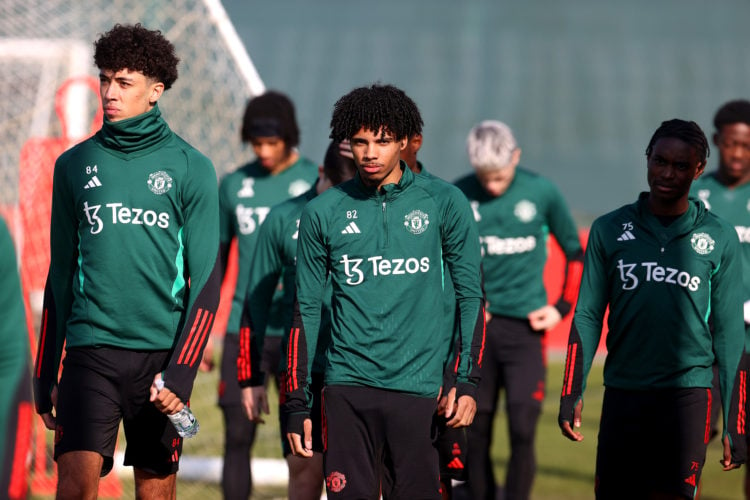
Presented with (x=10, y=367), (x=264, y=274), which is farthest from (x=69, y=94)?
(x=10, y=367)

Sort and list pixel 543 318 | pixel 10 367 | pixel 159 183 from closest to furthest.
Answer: pixel 10 367 < pixel 159 183 < pixel 543 318

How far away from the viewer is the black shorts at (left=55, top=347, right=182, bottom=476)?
504 cm

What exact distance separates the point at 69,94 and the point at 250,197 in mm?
2839

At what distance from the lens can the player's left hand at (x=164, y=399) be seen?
16.2 ft

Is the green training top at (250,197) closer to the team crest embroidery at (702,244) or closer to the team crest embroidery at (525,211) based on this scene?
the team crest embroidery at (525,211)

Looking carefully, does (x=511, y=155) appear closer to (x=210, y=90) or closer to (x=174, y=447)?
(x=174, y=447)

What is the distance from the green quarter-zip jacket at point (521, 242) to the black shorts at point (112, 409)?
331 centimetres

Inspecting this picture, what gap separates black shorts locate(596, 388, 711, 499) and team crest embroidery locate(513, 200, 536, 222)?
267 cm

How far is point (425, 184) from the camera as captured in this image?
528 centimetres

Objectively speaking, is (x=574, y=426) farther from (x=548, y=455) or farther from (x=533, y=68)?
(x=533, y=68)

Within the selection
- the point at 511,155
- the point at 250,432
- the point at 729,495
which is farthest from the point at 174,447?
the point at 729,495

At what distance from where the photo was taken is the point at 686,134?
18.0 feet

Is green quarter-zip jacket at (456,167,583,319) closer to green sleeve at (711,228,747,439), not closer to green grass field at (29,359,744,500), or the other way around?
green grass field at (29,359,744,500)

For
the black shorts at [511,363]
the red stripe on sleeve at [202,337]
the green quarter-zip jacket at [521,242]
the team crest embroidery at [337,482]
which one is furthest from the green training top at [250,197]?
the team crest embroidery at [337,482]
